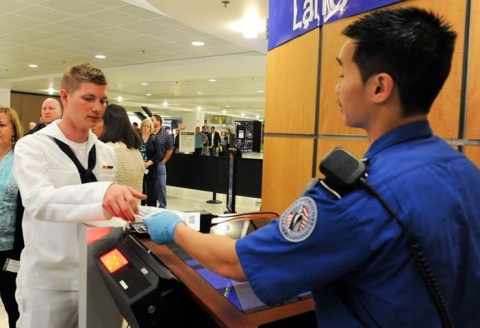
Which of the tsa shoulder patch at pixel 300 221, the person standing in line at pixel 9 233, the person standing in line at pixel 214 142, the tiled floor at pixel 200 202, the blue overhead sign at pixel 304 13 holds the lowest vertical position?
the tiled floor at pixel 200 202

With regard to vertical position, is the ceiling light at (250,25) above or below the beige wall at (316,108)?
above

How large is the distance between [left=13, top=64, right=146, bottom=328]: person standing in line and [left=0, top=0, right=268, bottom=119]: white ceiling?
3205 mm

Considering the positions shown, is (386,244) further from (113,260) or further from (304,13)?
(304,13)

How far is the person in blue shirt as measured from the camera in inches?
24.6

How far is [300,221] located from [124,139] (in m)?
2.72

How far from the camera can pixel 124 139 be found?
3.14 meters

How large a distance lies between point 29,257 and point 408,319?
4.45 ft

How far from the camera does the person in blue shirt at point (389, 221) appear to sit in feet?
2.05

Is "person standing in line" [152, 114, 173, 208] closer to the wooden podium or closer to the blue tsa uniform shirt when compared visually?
the wooden podium

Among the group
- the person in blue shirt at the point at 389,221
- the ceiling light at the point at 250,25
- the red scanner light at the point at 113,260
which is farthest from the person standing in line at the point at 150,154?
the person in blue shirt at the point at 389,221

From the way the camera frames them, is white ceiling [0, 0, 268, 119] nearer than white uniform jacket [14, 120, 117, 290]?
No

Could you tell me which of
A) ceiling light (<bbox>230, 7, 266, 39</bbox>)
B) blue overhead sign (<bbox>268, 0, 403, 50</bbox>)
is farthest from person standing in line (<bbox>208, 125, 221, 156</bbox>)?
blue overhead sign (<bbox>268, 0, 403, 50</bbox>)

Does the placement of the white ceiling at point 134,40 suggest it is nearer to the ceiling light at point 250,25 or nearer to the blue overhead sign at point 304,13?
the ceiling light at point 250,25

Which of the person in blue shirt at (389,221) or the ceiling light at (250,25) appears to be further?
the ceiling light at (250,25)
